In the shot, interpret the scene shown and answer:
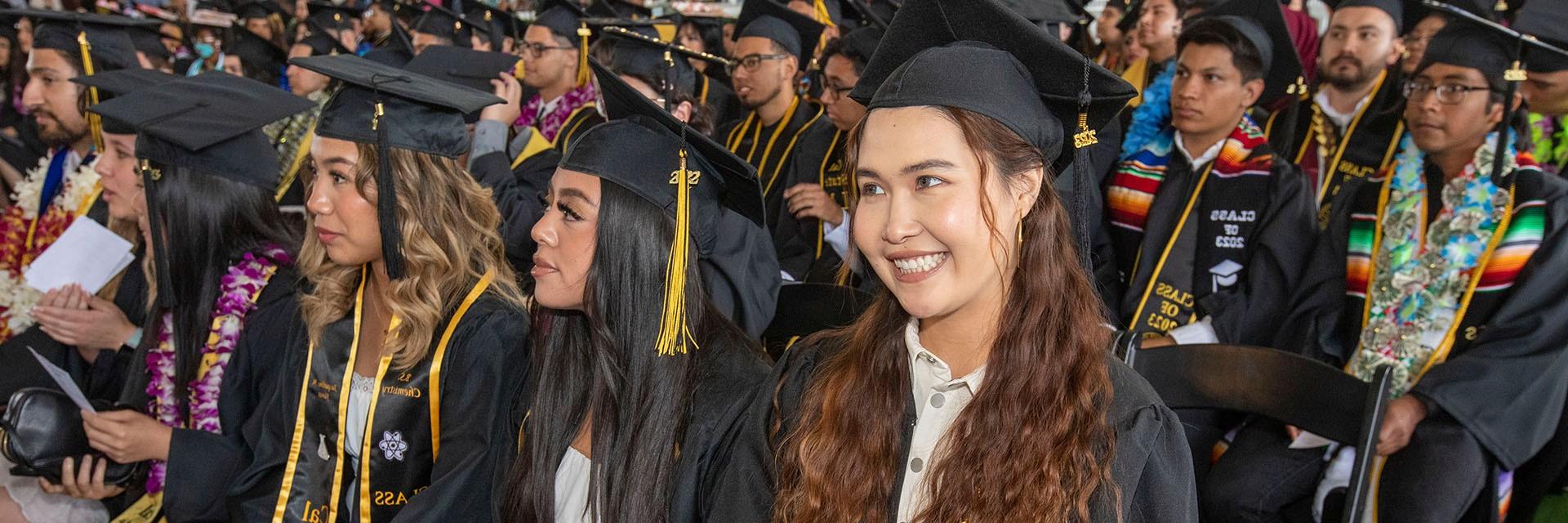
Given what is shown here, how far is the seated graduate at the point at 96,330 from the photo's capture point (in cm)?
311

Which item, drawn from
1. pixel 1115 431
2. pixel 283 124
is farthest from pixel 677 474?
pixel 283 124

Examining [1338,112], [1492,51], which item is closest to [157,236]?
[1492,51]

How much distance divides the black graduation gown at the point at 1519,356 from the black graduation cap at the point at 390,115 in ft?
8.70

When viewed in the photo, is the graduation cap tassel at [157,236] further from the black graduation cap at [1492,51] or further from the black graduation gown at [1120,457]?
the black graduation cap at [1492,51]

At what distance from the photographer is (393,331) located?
8.48 ft

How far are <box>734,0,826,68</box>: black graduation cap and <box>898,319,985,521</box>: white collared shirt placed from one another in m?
4.04

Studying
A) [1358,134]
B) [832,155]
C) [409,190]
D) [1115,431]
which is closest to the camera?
[1115,431]

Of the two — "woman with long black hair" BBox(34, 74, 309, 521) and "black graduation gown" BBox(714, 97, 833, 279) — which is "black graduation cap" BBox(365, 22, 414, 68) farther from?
"woman with long black hair" BBox(34, 74, 309, 521)

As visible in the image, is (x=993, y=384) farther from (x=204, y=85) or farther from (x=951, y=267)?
(x=204, y=85)

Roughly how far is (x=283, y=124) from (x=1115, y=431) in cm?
437

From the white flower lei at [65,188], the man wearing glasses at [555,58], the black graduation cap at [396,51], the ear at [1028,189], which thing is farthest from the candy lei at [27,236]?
the ear at [1028,189]

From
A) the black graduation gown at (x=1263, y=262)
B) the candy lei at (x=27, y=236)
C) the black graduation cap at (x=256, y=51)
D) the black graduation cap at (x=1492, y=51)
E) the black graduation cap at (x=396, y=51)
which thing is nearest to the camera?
the black graduation cap at (x=1492, y=51)

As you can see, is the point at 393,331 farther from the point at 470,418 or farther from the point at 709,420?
the point at 709,420

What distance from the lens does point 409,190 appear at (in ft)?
8.77
